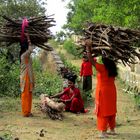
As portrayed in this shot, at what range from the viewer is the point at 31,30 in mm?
11070


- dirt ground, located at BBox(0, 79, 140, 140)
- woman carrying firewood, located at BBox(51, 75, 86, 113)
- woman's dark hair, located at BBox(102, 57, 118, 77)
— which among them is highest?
woman's dark hair, located at BBox(102, 57, 118, 77)

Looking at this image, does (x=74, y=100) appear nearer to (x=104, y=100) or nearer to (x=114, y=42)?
(x=104, y=100)

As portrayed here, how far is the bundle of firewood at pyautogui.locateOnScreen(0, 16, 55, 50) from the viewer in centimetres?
1098

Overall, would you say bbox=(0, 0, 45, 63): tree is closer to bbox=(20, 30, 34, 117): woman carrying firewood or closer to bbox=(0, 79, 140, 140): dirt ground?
bbox=(0, 79, 140, 140): dirt ground

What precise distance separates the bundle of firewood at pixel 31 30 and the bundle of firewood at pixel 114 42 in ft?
7.72

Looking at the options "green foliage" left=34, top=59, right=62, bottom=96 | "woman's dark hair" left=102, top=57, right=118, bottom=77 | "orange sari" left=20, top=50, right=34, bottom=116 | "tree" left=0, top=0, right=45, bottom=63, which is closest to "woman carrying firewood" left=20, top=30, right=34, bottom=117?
"orange sari" left=20, top=50, right=34, bottom=116

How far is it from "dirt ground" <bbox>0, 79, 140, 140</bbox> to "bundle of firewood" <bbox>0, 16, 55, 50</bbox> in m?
1.77

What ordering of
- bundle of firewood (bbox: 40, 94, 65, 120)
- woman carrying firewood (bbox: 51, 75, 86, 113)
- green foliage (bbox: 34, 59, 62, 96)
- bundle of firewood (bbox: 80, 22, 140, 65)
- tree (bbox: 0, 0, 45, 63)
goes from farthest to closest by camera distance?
tree (bbox: 0, 0, 45, 63) → green foliage (bbox: 34, 59, 62, 96) → woman carrying firewood (bbox: 51, 75, 86, 113) → bundle of firewood (bbox: 40, 94, 65, 120) → bundle of firewood (bbox: 80, 22, 140, 65)

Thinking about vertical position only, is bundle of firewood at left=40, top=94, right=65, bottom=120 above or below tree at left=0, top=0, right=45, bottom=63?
below

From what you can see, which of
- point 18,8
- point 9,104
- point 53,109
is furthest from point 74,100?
point 18,8

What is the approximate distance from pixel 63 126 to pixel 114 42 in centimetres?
248

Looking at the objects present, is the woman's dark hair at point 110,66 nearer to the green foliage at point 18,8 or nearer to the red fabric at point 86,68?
the red fabric at point 86,68

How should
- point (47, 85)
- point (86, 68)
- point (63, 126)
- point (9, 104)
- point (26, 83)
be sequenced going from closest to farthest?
point (63, 126) < point (26, 83) < point (9, 104) < point (86, 68) < point (47, 85)

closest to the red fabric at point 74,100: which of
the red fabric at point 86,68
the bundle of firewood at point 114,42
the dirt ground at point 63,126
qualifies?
the dirt ground at point 63,126
